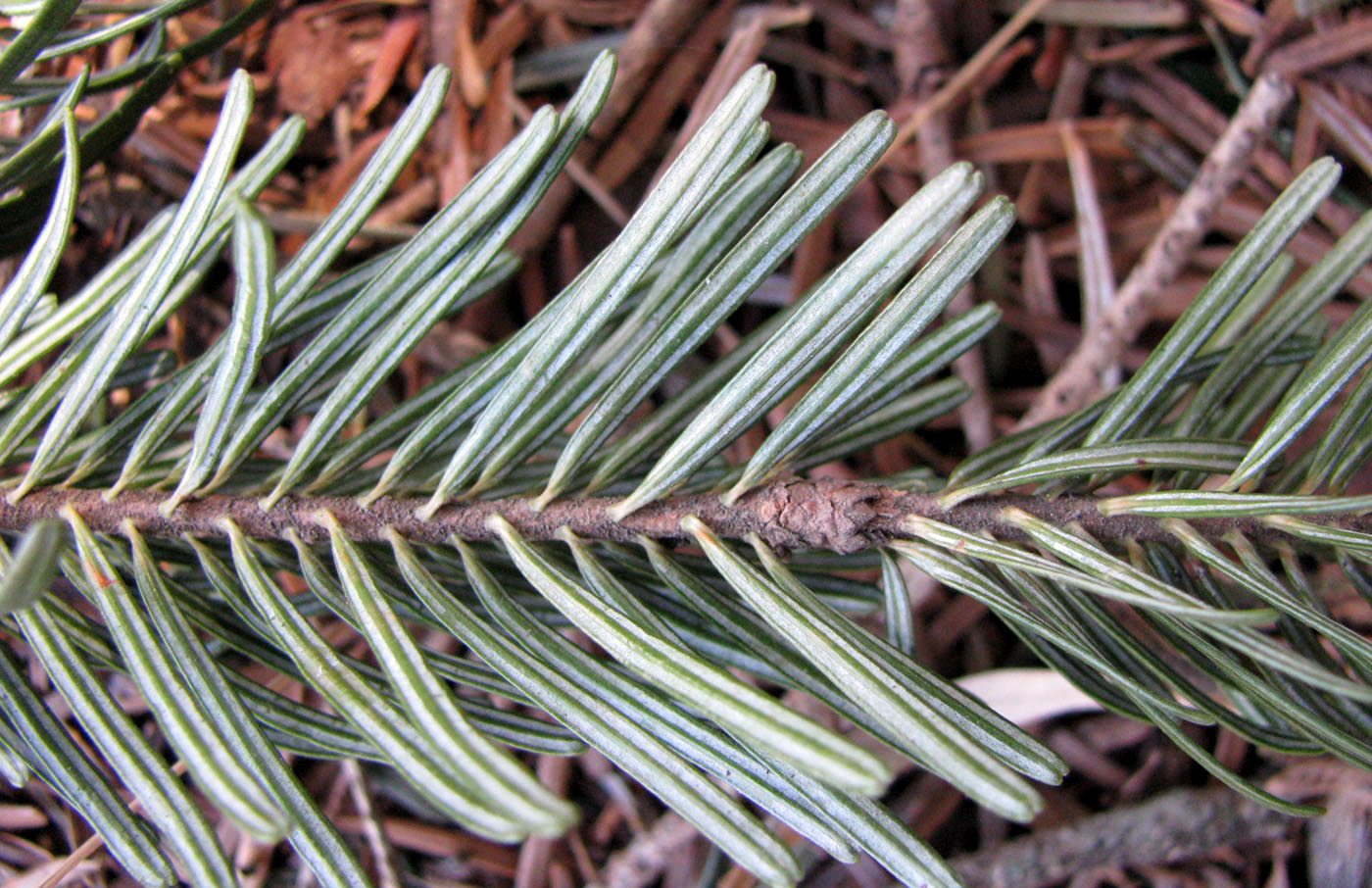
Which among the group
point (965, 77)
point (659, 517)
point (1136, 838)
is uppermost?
point (965, 77)

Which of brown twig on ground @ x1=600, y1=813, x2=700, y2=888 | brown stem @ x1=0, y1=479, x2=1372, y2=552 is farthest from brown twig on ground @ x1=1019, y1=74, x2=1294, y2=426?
brown twig on ground @ x1=600, y1=813, x2=700, y2=888

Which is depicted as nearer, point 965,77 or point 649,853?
point 649,853

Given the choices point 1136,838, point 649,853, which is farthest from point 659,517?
point 1136,838

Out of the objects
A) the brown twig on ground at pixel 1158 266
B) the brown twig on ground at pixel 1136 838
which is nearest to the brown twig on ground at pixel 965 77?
the brown twig on ground at pixel 1158 266

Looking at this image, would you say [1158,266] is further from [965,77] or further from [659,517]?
[659,517]

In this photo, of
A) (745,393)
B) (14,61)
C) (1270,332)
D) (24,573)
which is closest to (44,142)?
(14,61)

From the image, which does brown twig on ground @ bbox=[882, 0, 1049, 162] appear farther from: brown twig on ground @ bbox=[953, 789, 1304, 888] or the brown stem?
brown twig on ground @ bbox=[953, 789, 1304, 888]

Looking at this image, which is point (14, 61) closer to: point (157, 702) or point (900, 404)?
point (157, 702)
